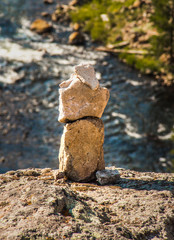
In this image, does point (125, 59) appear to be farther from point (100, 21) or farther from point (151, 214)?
point (151, 214)

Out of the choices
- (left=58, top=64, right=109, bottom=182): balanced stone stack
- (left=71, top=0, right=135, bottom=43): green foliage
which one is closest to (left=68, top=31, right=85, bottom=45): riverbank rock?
(left=71, top=0, right=135, bottom=43): green foliage

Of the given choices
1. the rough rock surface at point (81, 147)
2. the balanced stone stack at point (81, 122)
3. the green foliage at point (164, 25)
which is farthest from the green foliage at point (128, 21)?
the rough rock surface at point (81, 147)

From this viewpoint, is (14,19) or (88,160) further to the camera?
(14,19)

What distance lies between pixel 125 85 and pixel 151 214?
794 inches

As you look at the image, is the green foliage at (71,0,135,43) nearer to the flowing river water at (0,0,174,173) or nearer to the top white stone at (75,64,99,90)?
the flowing river water at (0,0,174,173)

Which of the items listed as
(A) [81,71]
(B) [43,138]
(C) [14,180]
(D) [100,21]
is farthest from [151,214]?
(D) [100,21]

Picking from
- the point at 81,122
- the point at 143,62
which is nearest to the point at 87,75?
the point at 81,122

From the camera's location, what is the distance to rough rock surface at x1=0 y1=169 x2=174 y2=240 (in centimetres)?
572

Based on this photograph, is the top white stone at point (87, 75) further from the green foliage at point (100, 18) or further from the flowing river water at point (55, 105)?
the green foliage at point (100, 18)

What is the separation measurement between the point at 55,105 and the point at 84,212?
16737 millimetres

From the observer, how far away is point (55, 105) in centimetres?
2305

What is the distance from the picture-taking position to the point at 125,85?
26.3 m

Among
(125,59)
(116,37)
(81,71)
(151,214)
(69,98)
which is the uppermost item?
(116,37)

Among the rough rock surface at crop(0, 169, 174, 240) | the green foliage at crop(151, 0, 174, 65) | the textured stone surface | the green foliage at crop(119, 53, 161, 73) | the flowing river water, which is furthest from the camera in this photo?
the green foliage at crop(119, 53, 161, 73)
